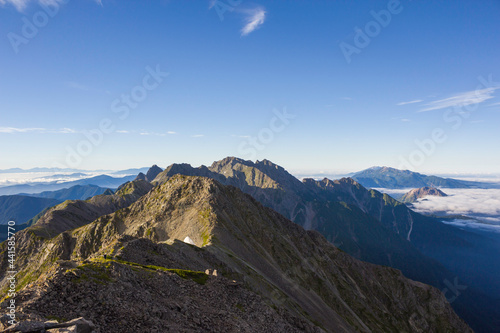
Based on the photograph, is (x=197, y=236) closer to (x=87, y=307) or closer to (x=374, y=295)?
(x=87, y=307)

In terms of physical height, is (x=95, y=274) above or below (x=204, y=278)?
above

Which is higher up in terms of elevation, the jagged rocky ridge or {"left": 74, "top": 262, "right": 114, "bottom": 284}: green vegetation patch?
{"left": 74, "top": 262, "right": 114, "bottom": 284}: green vegetation patch

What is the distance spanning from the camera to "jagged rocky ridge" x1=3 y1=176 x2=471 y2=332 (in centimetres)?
2872

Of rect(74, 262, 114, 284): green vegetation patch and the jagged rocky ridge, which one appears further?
rect(74, 262, 114, 284): green vegetation patch

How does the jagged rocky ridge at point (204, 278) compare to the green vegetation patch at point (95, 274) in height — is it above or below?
below

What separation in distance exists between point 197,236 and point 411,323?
16366 centimetres

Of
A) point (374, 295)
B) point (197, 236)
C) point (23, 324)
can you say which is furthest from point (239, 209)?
point (23, 324)

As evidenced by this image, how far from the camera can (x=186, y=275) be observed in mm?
49031

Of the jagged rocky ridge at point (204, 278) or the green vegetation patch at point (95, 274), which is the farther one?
the green vegetation patch at point (95, 274)

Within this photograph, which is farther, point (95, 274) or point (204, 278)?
point (204, 278)

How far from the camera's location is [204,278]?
165ft

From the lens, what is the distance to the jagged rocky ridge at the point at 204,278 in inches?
1131

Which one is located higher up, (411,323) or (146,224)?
(146,224)

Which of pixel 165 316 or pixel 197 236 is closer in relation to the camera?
pixel 165 316
